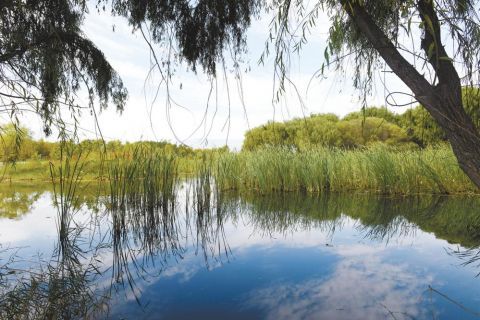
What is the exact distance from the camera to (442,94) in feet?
3.42

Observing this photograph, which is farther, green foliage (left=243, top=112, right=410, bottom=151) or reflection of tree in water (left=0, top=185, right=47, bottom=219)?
green foliage (left=243, top=112, right=410, bottom=151)

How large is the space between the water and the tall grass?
1.55m

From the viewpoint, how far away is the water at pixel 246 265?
172 centimetres

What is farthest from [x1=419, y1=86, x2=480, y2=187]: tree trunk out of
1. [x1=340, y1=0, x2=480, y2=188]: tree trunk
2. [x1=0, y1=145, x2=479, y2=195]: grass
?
[x1=0, y1=145, x2=479, y2=195]: grass

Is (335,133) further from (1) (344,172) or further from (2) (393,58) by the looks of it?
(2) (393,58)

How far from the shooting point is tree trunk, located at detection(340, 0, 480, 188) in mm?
995

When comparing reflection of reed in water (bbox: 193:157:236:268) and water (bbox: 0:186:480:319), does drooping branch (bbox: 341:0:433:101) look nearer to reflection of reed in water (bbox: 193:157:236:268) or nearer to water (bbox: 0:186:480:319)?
water (bbox: 0:186:480:319)

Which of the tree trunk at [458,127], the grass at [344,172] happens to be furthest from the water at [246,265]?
the grass at [344,172]

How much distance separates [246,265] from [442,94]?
1812 mm

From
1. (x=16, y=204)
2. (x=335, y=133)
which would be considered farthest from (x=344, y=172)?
(x=16, y=204)

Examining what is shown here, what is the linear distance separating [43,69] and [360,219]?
3563 millimetres

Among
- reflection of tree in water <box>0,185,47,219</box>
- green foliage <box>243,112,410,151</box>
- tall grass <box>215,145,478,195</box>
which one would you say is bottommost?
reflection of tree in water <box>0,185,47,219</box>

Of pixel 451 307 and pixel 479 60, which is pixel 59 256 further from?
pixel 479 60

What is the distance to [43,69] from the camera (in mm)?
2598
